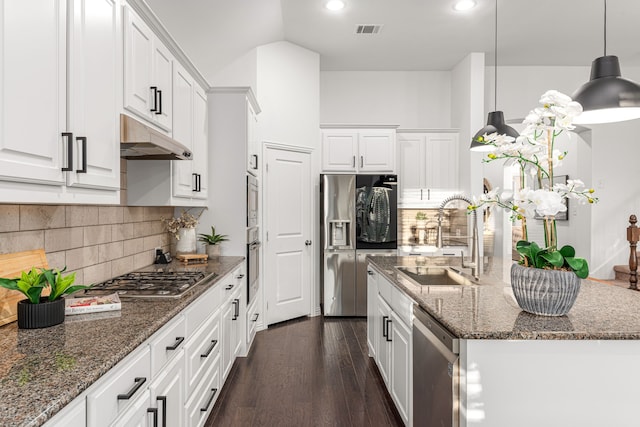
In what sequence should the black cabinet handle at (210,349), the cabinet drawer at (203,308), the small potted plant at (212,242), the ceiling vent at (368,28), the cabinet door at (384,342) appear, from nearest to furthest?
1. the cabinet drawer at (203,308)
2. the black cabinet handle at (210,349)
3. the cabinet door at (384,342)
4. the small potted plant at (212,242)
5. the ceiling vent at (368,28)

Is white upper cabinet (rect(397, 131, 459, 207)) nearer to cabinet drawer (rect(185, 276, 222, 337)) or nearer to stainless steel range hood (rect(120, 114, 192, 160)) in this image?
cabinet drawer (rect(185, 276, 222, 337))

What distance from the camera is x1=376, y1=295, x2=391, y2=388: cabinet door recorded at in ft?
8.96

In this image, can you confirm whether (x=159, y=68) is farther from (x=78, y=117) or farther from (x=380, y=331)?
(x=380, y=331)

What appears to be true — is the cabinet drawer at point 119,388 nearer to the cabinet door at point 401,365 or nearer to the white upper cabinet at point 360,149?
the cabinet door at point 401,365

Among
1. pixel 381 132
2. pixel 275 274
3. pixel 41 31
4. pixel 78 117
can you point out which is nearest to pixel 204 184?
pixel 275 274

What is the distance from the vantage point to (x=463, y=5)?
403 cm

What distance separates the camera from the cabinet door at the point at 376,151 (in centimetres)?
525

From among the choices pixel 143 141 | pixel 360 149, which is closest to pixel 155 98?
pixel 143 141

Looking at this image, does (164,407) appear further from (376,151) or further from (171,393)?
(376,151)

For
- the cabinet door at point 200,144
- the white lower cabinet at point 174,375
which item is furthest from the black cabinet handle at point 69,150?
the cabinet door at point 200,144

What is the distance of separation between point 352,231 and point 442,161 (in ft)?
5.23

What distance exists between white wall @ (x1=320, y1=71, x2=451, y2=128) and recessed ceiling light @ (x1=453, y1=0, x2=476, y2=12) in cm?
170

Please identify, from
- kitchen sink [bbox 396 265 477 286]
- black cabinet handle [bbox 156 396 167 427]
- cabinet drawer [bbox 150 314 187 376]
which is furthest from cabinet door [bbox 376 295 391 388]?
black cabinet handle [bbox 156 396 167 427]

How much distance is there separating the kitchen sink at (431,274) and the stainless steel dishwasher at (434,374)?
0.84 meters
